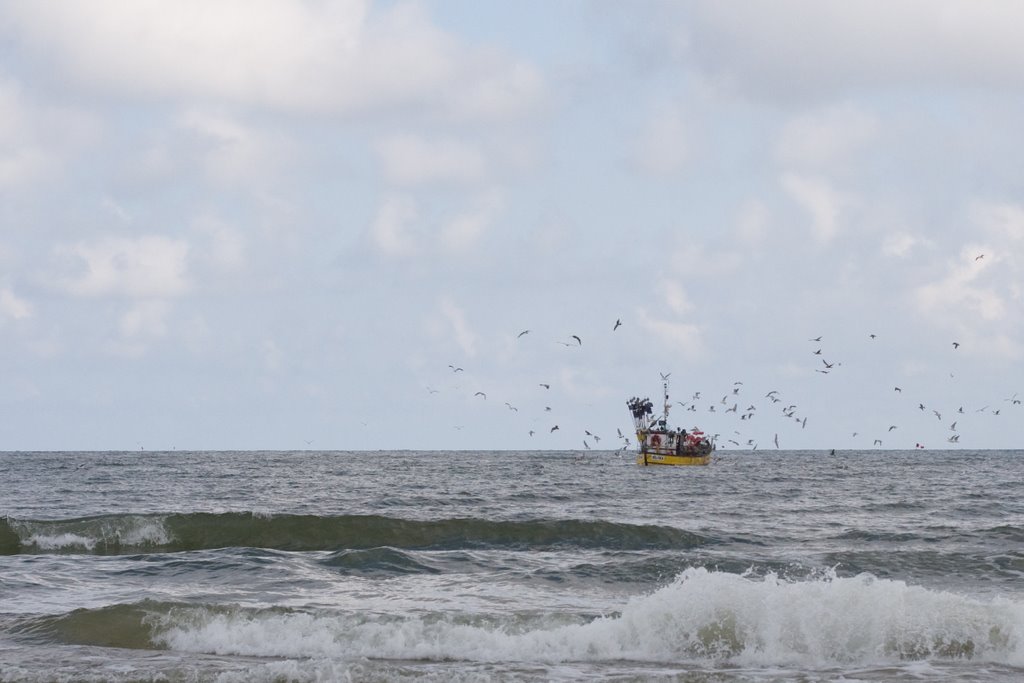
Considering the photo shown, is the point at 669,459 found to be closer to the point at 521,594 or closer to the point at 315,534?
the point at 315,534

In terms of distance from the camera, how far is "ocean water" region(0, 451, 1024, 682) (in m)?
13.8

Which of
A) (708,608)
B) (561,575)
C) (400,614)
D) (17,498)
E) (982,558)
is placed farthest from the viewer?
(17,498)

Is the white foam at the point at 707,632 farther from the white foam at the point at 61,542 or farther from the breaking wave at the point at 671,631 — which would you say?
the white foam at the point at 61,542

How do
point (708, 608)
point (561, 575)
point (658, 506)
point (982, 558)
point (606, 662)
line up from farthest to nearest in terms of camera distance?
point (658, 506)
point (982, 558)
point (561, 575)
point (708, 608)
point (606, 662)

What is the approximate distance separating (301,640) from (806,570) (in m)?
10.8

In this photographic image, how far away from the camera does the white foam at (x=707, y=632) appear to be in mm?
14352

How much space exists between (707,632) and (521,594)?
455 cm

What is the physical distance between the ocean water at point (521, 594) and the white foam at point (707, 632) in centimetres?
3

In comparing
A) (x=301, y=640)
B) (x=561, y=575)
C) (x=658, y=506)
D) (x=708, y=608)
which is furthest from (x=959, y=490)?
(x=301, y=640)

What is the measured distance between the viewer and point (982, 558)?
22.2m

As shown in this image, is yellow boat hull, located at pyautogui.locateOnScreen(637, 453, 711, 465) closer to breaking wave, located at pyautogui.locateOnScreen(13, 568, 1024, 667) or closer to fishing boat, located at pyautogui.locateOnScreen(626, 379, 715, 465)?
fishing boat, located at pyautogui.locateOnScreen(626, 379, 715, 465)

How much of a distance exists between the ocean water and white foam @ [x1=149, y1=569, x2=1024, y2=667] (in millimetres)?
33

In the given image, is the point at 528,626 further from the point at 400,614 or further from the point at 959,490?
the point at 959,490

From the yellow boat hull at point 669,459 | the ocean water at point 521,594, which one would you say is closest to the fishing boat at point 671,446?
the yellow boat hull at point 669,459
